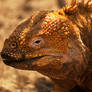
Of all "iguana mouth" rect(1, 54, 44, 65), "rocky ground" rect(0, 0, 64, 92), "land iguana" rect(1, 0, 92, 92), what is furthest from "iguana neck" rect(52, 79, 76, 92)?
"iguana mouth" rect(1, 54, 44, 65)

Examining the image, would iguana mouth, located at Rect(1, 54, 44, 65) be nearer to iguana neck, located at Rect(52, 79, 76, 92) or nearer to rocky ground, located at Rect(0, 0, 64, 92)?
iguana neck, located at Rect(52, 79, 76, 92)

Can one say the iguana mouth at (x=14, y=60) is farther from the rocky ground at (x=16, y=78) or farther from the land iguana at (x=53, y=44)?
the rocky ground at (x=16, y=78)

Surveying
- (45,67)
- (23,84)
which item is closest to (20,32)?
(45,67)

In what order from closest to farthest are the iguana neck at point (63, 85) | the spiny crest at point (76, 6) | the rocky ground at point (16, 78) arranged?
the spiny crest at point (76, 6) < the iguana neck at point (63, 85) < the rocky ground at point (16, 78)

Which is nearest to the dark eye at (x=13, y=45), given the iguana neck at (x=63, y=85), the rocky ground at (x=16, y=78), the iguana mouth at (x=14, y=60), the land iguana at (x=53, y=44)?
the land iguana at (x=53, y=44)

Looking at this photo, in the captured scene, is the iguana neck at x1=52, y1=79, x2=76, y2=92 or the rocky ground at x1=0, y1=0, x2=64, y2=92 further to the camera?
the rocky ground at x1=0, y1=0, x2=64, y2=92

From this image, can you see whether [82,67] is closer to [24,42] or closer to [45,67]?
[45,67]

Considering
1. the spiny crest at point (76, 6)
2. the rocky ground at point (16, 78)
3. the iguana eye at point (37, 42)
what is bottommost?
the rocky ground at point (16, 78)

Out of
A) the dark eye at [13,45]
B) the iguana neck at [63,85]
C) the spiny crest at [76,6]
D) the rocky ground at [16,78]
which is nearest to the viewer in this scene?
the dark eye at [13,45]

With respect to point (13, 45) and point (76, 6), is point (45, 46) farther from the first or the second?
point (76, 6)
